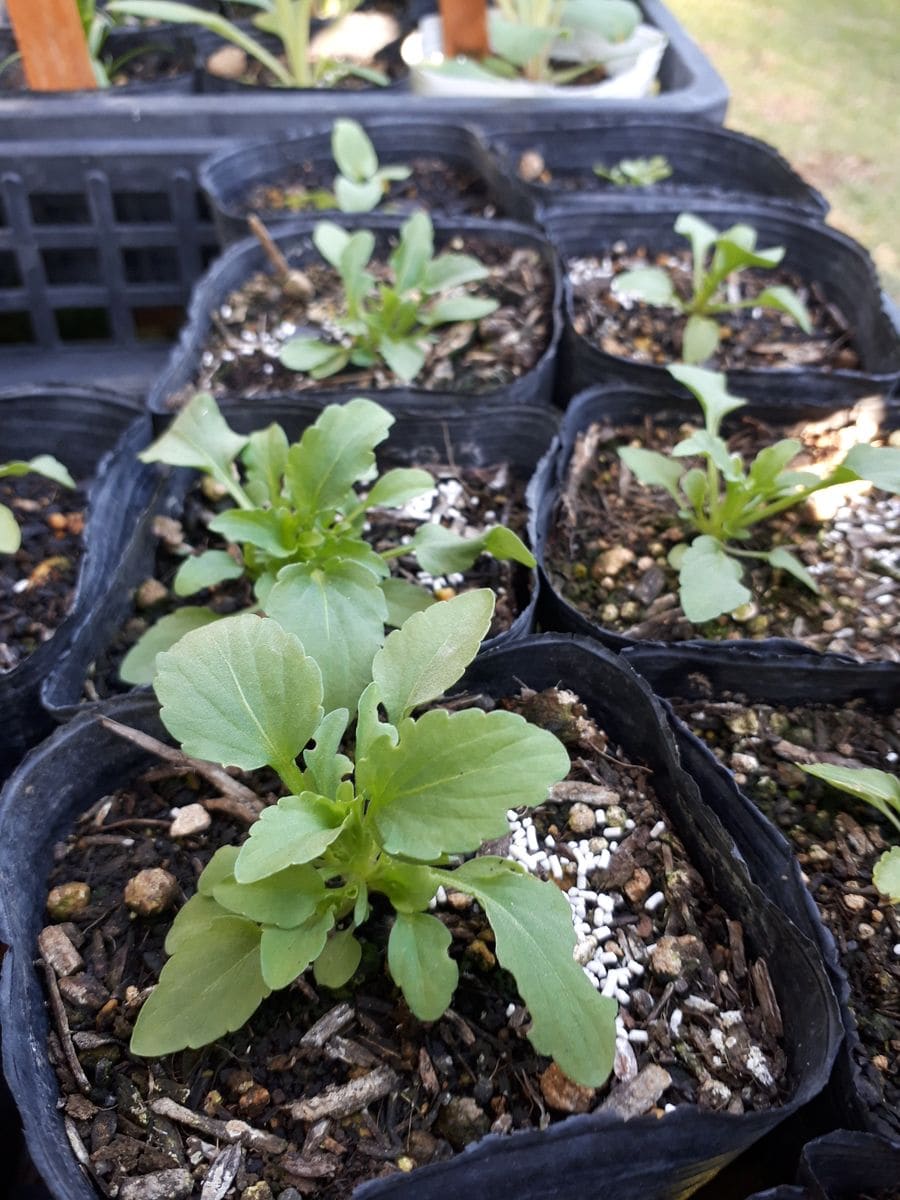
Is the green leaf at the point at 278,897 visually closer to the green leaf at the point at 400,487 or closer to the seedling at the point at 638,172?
the green leaf at the point at 400,487

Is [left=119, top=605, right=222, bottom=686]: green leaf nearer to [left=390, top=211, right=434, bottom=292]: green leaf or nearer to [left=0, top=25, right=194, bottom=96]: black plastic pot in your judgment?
[left=390, top=211, right=434, bottom=292]: green leaf

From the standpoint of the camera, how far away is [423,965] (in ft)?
2.22

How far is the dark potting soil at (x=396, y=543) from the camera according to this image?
3.38 feet

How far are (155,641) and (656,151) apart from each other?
134cm

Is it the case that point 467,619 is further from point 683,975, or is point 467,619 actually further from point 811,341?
point 811,341

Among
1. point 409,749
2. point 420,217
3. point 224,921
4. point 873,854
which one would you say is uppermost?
point 420,217

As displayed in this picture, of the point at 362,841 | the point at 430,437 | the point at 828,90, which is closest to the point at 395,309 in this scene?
the point at 430,437

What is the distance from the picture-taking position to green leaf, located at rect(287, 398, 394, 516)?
0.96 meters

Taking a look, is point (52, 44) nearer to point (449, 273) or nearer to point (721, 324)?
point (449, 273)

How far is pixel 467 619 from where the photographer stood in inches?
29.4

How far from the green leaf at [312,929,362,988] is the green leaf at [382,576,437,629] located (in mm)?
331

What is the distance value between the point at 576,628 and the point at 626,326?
2.10 ft

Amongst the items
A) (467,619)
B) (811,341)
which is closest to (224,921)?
(467,619)

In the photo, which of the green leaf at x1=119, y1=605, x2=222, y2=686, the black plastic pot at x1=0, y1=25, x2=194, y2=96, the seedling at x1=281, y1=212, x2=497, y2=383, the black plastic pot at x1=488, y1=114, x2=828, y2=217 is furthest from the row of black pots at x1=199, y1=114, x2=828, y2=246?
the green leaf at x1=119, y1=605, x2=222, y2=686
